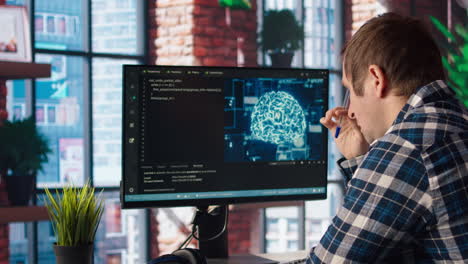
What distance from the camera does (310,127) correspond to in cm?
195

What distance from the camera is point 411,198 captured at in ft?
3.64

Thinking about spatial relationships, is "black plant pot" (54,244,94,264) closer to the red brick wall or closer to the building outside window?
the building outside window

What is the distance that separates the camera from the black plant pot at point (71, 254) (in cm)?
153

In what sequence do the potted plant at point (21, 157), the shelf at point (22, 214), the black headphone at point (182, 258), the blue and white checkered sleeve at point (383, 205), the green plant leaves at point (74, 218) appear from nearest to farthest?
the blue and white checkered sleeve at point (383, 205), the black headphone at point (182, 258), the green plant leaves at point (74, 218), the shelf at point (22, 214), the potted plant at point (21, 157)

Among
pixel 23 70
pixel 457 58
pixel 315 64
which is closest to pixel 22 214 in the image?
pixel 23 70

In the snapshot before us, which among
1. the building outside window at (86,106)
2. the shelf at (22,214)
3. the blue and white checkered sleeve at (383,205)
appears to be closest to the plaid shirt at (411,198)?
the blue and white checkered sleeve at (383,205)

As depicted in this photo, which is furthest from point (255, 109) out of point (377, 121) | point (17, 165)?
point (17, 165)

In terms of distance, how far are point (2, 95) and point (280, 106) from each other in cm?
219

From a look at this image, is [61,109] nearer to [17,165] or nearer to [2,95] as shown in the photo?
[2,95]

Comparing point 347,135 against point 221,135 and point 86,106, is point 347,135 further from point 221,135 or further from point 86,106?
point 86,106

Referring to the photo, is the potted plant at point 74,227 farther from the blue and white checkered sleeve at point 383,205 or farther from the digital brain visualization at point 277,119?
the blue and white checkered sleeve at point 383,205

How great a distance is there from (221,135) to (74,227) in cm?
49

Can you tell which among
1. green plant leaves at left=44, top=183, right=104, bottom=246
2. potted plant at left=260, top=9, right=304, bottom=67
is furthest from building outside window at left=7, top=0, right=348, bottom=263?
green plant leaves at left=44, top=183, right=104, bottom=246

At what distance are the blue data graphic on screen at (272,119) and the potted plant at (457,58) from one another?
253 centimetres
